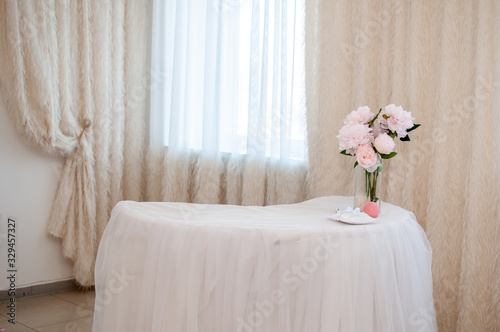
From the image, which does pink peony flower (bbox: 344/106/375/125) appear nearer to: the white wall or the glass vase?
the glass vase

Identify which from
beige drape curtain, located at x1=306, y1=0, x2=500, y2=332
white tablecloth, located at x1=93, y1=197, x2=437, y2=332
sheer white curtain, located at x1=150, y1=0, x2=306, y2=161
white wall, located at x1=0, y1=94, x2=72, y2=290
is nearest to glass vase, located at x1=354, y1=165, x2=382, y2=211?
white tablecloth, located at x1=93, y1=197, x2=437, y2=332

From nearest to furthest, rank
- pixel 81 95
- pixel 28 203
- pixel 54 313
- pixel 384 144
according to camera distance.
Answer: pixel 384 144 < pixel 54 313 < pixel 28 203 < pixel 81 95

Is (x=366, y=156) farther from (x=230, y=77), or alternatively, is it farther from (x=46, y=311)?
(x=46, y=311)

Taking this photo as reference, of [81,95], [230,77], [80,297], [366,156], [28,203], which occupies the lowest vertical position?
[80,297]

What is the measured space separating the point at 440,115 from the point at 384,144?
0.53 meters

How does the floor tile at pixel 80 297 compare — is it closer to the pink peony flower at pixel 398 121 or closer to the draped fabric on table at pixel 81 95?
the draped fabric on table at pixel 81 95

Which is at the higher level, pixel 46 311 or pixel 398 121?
pixel 398 121

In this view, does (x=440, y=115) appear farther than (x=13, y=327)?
No

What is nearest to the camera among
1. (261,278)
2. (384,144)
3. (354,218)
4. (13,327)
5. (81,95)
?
(261,278)

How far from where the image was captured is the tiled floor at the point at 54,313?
276 cm

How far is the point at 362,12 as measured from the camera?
2.61 metres

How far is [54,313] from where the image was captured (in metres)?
2.99

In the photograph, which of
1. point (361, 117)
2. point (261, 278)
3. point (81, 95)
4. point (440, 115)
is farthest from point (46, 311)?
point (440, 115)

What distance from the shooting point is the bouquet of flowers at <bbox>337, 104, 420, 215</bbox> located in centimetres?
202
